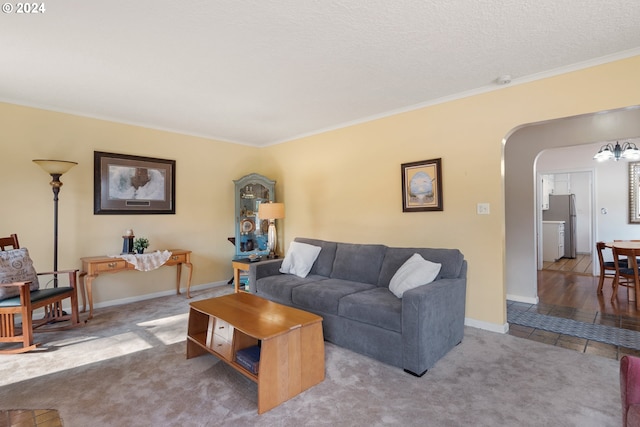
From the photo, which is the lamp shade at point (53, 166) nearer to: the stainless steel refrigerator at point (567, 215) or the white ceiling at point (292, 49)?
the white ceiling at point (292, 49)

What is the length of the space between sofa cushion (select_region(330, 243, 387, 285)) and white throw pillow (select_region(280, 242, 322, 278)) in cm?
30

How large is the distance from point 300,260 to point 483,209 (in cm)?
206

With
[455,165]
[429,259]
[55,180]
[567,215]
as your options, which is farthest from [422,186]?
[567,215]

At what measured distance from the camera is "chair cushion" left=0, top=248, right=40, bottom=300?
2.85m

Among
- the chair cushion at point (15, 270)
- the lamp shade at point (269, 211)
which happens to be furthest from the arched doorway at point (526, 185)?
the chair cushion at point (15, 270)

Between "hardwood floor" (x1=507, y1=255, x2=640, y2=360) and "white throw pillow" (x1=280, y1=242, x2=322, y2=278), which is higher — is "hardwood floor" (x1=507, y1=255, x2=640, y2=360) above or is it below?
below

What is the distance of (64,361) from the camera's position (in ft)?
8.41

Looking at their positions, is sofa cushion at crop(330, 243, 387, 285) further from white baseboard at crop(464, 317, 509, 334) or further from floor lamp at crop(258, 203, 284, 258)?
floor lamp at crop(258, 203, 284, 258)

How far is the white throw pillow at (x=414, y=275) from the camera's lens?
2.62m

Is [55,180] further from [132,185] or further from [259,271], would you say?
[259,271]

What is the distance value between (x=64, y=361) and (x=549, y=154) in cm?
773

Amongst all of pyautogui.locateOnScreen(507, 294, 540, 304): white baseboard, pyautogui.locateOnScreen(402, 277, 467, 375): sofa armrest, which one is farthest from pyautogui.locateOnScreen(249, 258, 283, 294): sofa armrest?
pyautogui.locateOnScreen(507, 294, 540, 304): white baseboard

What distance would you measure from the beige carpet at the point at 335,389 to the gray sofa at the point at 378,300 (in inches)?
5.1

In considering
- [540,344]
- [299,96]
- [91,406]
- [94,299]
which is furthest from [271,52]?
[94,299]
